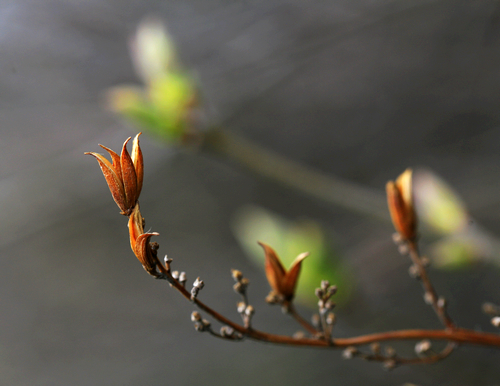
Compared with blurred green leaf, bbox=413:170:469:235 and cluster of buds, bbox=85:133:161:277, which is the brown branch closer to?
cluster of buds, bbox=85:133:161:277

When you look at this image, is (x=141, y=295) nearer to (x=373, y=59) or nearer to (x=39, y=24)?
(x=39, y=24)

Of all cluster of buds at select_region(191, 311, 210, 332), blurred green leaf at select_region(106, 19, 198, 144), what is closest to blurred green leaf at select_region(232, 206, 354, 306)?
blurred green leaf at select_region(106, 19, 198, 144)

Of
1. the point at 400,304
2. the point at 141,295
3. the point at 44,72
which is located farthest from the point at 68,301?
the point at 400,304

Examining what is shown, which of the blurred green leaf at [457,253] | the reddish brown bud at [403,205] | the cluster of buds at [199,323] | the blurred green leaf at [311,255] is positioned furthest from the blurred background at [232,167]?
the cluster of buds at [199,323]

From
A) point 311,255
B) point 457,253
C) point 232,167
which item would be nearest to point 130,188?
point 311,255

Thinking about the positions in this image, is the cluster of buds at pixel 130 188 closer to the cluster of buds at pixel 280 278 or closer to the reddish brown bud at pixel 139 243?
the reddish brown bud at pixel 139 243
